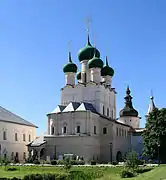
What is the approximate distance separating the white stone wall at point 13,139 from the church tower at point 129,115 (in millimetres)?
17097

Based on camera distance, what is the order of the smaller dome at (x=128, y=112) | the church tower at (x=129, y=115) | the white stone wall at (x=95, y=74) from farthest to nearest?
the smaller dome at (x=128, y=112), the church tower at (x=129, y=115), the white stone wall at (x=95, y=74)

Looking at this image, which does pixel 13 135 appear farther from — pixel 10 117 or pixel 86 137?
pixel 86 137

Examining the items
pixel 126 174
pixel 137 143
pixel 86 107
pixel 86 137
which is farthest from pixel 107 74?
pixel 126 174

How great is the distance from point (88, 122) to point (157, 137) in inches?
456

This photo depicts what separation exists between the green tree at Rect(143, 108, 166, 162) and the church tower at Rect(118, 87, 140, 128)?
20586 mm

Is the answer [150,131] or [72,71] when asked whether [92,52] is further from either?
[150,131]

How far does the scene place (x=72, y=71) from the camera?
6550 cm

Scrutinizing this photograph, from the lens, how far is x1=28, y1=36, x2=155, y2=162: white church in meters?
56.4

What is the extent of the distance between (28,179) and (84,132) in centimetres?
2514

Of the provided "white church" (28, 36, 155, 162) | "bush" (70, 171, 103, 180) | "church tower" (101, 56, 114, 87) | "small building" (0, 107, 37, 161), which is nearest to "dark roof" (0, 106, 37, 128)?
"small building" (0, 107, 37, 161)

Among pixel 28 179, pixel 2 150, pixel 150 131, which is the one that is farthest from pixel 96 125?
pixel 28 179

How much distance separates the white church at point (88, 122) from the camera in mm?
56363

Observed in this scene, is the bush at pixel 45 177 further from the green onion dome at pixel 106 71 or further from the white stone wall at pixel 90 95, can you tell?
the green onion dome at pixel 106 71

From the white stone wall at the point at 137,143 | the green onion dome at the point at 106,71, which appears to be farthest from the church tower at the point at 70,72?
the white stone wall at the point at 137,143
